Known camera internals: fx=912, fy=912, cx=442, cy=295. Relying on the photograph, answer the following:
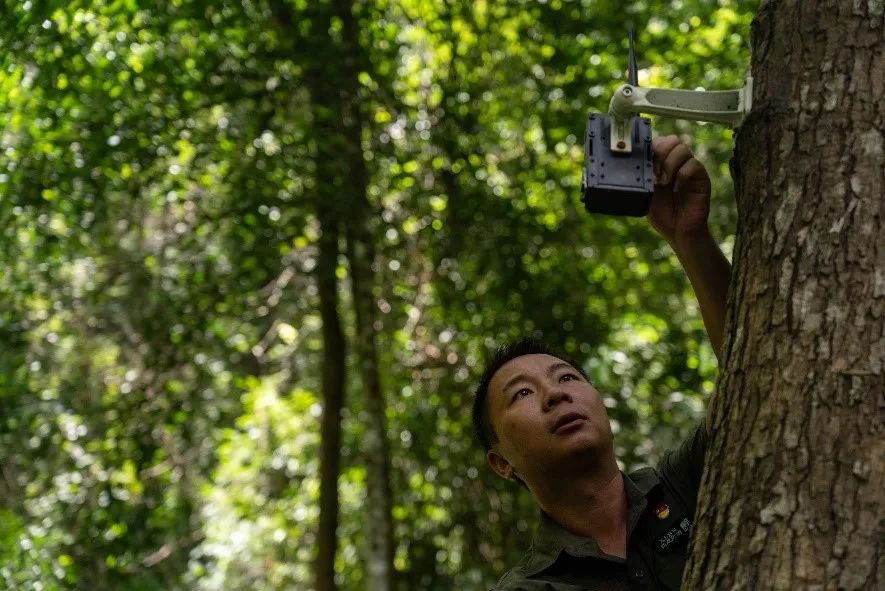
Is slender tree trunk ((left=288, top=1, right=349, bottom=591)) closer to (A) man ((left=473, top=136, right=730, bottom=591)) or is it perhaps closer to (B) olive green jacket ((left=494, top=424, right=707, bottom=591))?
(A) man ((left=473, top=136, right=730, bottom=591))

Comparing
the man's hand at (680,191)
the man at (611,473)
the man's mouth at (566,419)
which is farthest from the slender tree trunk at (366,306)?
the man's hand at (680,191)

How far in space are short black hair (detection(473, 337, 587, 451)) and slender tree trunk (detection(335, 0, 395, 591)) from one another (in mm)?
2686

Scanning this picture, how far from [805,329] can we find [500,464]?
1.30 metres

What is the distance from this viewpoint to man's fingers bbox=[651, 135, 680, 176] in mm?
2328

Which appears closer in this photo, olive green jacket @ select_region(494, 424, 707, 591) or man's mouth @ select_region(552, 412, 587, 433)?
olive green jacket @ select_region(494, 424, 707, 591)

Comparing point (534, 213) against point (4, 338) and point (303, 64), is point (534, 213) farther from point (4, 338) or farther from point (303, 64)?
point (4, 338)

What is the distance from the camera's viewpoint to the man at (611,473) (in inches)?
89.7

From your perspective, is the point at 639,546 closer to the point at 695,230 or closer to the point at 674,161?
the point at 695,230

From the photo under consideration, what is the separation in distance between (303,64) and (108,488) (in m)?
2.87

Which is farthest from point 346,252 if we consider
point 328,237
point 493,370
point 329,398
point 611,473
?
point 611,473

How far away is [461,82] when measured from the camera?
20.4 feet

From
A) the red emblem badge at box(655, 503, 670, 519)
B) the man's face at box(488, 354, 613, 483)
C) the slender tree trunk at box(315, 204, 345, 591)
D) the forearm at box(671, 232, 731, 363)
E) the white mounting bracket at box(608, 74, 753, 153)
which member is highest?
the white mounting bracket at box(608, 74, 753, 153)

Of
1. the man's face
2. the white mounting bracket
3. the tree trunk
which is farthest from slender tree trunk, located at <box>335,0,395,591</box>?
the tree trunk

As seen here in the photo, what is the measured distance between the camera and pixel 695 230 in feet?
7.71
